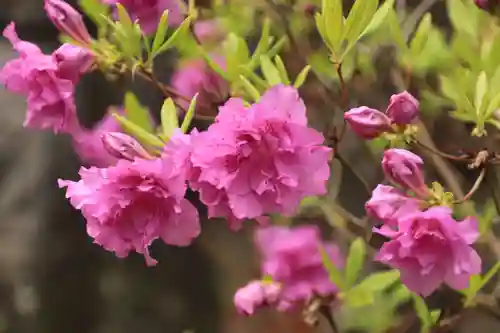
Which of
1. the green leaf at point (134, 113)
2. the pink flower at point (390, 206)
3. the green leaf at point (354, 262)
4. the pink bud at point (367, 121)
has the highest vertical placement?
the pink bud at point (367, 121)

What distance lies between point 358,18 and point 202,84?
25cm

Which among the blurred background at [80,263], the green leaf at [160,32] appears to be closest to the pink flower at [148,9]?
the green leaf at [160,32]

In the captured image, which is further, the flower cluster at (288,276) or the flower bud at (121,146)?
the flower cluster at (288,276)

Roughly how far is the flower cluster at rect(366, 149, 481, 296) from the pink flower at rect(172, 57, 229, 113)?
0.21 m

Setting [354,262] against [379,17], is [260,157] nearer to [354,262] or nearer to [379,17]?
[379,17]

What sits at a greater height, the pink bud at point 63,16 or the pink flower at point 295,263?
the pink bud at point 63,16

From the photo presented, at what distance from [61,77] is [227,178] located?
0.18 m

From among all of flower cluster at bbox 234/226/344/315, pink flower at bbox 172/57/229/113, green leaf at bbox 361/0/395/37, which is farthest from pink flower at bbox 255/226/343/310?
green leaf at bbox 361/0/395/37

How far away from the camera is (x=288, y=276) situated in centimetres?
76

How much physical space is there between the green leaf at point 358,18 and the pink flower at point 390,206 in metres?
0.12

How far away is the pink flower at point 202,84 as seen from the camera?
69 cm

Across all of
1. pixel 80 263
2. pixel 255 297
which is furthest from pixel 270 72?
pixel 80 263

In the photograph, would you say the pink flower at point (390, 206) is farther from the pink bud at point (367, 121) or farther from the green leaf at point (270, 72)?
the green leaf at point (270, 72)

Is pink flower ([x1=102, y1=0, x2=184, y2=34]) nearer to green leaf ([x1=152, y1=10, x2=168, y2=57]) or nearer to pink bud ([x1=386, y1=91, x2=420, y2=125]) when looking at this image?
green leaf ([x1=152, y1=10, x2=168, y2=57])
